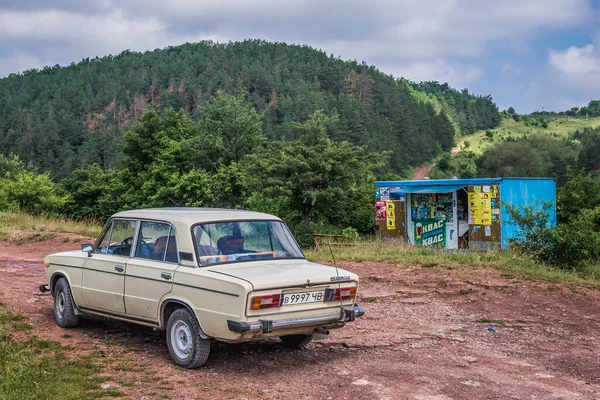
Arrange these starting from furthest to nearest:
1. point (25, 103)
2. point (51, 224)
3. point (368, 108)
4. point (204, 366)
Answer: point (25, 103) → point (368, 108) → point (51, 224) → point (204, 366)

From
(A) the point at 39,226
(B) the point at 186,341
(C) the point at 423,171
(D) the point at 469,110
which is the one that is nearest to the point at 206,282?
(B) the point at 186,341

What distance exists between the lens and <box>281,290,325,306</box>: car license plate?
6227mm

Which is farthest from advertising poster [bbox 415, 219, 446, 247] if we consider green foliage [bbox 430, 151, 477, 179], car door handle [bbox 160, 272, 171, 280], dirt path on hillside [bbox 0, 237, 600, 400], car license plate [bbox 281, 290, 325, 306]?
green foliage [bbox 430, 151, 477, 179]

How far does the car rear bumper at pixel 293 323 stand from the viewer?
5926 millimetres

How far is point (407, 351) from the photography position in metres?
7.45

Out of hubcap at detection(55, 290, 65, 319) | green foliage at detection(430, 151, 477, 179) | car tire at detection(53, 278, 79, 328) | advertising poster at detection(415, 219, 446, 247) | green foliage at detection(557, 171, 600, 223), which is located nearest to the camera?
car tire at detection(53, 278, 79, 328)

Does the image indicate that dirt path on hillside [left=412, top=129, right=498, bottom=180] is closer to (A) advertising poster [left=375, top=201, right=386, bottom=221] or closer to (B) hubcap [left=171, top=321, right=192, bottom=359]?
(A) advertising poster [left=375, top=201, right=386, bottom=221]

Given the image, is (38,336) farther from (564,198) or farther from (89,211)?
(89,211)

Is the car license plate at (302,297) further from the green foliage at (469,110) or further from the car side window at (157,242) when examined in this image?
the green foliage at (469,110)

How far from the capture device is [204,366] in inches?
256

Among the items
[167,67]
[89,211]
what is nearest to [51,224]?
[89,211]

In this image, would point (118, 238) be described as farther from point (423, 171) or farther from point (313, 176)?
point (423, 171)

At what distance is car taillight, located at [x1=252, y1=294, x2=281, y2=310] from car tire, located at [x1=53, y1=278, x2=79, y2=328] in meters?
3.19

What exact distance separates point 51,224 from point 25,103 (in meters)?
136
